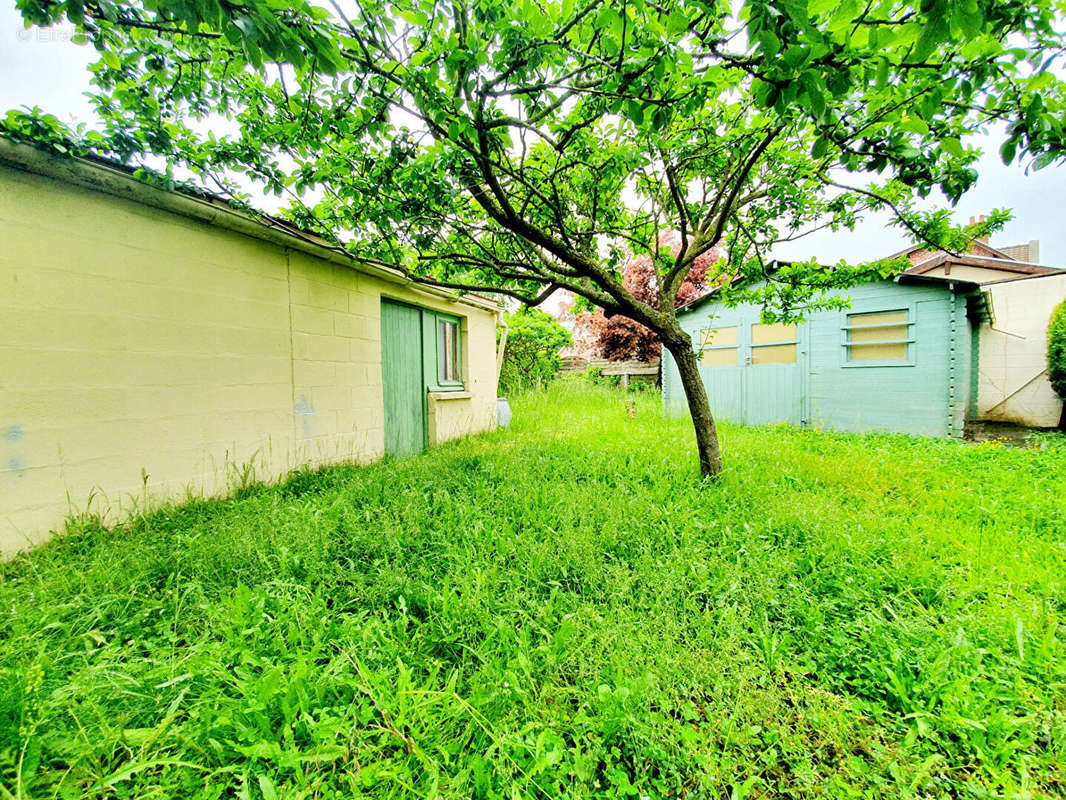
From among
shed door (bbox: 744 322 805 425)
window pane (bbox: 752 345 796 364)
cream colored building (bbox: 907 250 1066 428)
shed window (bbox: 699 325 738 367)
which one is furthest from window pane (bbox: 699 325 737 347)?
cream colored building (bbox: 907 250 1066 428)

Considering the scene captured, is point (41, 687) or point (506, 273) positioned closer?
point (41, 687)

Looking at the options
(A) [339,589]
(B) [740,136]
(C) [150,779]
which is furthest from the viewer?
(B) [740,136]

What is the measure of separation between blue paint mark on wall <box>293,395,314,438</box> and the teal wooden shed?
5336mm

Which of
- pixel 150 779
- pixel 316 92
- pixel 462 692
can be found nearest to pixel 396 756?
pixel 462 692

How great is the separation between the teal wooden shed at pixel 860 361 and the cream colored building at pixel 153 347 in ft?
17.4

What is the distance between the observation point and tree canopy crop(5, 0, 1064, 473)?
1.25 m

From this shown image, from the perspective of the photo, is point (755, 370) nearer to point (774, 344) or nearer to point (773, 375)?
point (773, 375)

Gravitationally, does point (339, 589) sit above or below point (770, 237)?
below

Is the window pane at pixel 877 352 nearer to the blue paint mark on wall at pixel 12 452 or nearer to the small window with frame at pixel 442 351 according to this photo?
the small window with frame at pixel 442 351

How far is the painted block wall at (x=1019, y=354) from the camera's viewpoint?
26.6 ft

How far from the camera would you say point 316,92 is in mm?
2539

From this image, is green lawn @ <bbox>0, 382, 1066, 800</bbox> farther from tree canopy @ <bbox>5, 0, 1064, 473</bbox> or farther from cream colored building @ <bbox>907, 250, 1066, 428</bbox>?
cream colored building @ <bbox>907, 250, 1066, 428</bbox>

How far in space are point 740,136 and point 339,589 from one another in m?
4.04

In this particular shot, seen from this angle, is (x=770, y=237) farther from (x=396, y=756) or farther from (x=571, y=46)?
(x=396, y=756)
